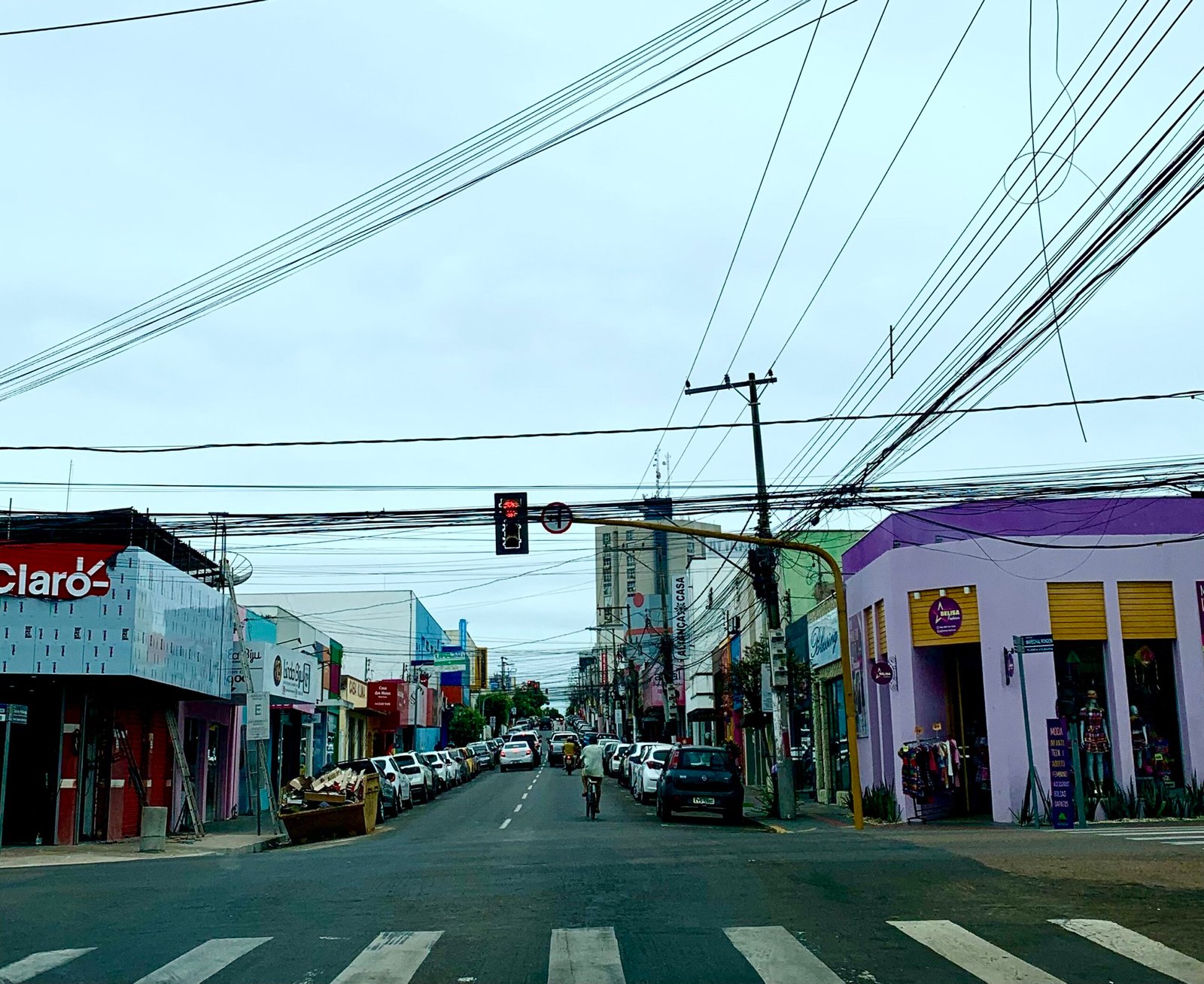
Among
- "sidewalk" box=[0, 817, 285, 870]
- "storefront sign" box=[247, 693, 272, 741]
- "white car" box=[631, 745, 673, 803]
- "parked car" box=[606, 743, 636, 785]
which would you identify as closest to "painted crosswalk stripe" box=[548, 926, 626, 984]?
"sidewalk" box=[0, 817, 285, 870]

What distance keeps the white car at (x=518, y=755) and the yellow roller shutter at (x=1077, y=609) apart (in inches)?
1804

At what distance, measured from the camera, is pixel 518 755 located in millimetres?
68875

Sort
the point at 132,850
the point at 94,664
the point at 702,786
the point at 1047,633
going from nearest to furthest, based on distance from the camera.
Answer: the point at 132,850
the point at 94,664
the point at 1047,633
the point at 702,786

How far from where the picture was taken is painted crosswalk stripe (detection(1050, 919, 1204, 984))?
888cm

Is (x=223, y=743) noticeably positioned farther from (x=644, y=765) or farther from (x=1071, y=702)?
(x=1071, y=702)

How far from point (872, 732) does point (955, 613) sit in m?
4.65

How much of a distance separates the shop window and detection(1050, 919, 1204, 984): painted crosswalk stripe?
16.3 meters

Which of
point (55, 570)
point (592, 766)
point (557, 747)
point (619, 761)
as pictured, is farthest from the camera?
point (557, 747)

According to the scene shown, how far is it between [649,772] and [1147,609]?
50.9 ft

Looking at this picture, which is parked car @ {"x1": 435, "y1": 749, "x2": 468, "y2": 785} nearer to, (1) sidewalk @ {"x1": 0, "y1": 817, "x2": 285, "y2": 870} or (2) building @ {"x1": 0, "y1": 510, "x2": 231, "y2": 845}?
(2) building @ {"x1": 0, "y1": 510, "x2": 231, "y2": 845}

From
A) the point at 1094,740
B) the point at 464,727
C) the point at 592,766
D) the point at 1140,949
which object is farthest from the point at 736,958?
the point at 464,727

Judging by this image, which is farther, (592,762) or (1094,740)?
(592,762)

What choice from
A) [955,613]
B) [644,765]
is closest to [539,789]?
[644,765]

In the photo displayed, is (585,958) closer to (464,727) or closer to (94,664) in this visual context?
(94,664)
